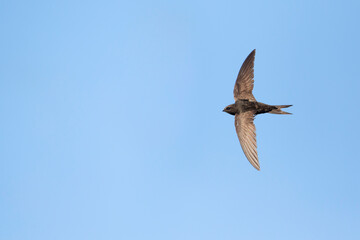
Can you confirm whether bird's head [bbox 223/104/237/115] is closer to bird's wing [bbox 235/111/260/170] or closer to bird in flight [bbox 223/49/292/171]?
bird in flight [bbox 223/49/292/171]

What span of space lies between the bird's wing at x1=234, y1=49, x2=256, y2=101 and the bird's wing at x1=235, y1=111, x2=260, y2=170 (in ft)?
3.28

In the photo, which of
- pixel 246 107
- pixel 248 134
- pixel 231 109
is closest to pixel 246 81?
pixel 246 107

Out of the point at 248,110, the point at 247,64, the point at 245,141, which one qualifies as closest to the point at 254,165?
the point at 245,141

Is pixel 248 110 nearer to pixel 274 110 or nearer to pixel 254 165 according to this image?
pixel 274 110

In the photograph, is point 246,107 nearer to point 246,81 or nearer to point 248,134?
point 246,81

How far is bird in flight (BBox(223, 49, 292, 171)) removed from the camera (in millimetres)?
18109

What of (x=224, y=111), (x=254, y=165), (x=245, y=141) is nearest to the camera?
(x=254, y=165)

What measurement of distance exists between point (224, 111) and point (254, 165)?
3732mm

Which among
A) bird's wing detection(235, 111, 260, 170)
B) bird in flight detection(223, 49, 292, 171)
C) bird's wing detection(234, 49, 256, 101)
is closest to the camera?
bird's wing detection(235, 111, 260, 170)

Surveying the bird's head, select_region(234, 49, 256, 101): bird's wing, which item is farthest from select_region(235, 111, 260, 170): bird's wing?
select_region(234, 49, 256, 101): bird's wing

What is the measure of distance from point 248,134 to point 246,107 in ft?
4.80

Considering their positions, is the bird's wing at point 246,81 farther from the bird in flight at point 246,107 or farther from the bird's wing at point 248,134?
the bird's wing at point 248,134

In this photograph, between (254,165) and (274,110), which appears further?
(274,110)

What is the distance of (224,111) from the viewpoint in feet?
64.3
